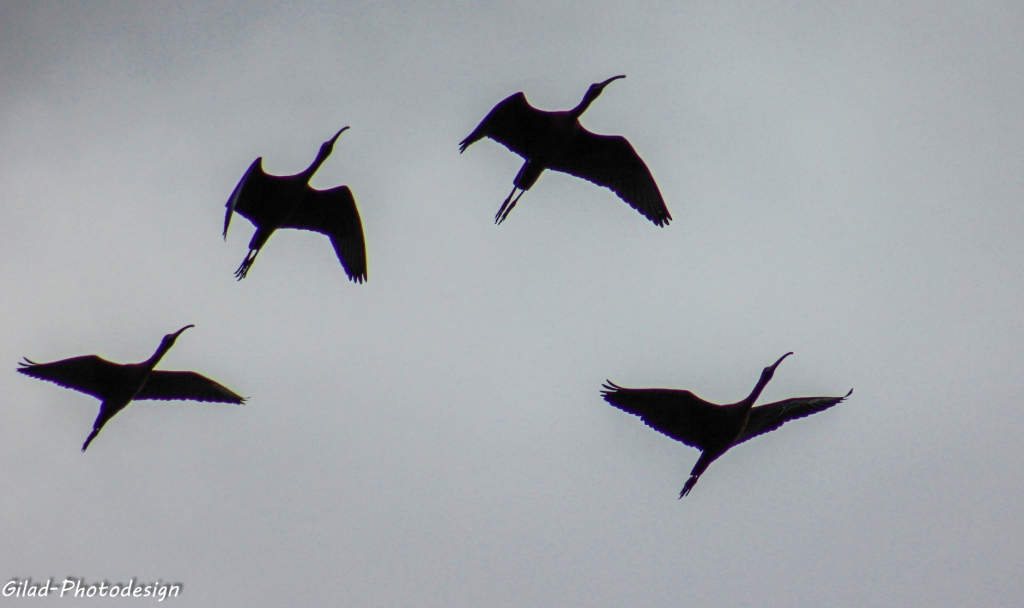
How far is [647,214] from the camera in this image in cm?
1320

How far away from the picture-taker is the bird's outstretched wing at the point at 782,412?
39.1 feet

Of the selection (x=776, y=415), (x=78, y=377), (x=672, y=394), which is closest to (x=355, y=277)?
(x=78, y=377)

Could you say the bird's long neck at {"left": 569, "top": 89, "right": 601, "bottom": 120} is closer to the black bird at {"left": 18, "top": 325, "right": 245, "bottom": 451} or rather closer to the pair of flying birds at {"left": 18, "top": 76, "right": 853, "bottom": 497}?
the pair of flying birds at {"left": 18, "top": 76, "right": 853, "bottom": 497}

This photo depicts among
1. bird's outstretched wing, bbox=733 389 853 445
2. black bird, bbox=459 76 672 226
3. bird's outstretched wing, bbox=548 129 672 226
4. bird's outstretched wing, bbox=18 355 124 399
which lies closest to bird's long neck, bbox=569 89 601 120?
black bird, bbox=459 76 672 226

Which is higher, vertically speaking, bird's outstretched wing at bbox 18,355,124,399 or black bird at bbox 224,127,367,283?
black bird at bbox 224,127,367,283

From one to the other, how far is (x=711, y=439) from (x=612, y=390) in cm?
137

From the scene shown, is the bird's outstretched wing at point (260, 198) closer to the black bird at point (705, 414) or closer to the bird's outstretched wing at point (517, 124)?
the bird's outstretched wing at point (517, 124)

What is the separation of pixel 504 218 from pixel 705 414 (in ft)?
12.1

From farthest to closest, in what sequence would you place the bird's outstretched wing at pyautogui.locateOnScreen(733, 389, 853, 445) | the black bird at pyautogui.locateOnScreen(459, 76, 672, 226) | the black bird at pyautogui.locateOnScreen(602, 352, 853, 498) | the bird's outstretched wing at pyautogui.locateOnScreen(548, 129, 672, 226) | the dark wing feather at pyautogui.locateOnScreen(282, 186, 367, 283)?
1. the dark wing feather at pyautogui.locateOnScreen(282, 186, 367, 283)
2. the bird's outstretched wing at pyautogui.locateOnScreen(548, 129, 672, 226)
3. the black bird at pyautogui.locateOnScreen(459, 76, 672, 226)
4. the bird's outstretched wing at pyautogui.locateOnScreen(733, 389, 853, 445)
5. the black bird at pyautogui.locateOnScreen(602, 352, 853, 498)

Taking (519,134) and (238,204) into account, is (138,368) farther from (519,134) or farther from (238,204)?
(519,134)

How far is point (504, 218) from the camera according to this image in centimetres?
1292

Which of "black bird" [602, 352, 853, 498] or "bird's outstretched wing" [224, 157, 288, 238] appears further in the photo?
"bird's outstretched wing" [224, 157, 288, 238]

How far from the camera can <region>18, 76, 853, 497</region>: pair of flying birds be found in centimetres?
1172

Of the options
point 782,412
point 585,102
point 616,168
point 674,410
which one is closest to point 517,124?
point 585,102
